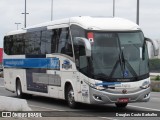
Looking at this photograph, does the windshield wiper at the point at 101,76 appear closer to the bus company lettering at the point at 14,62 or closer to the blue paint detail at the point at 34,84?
the blue paint detail at the point at 34,84

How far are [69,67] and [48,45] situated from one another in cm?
261

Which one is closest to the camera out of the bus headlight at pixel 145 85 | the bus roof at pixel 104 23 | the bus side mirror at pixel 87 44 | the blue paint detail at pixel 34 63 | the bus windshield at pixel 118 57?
the bus side mirror at pixel 87 44

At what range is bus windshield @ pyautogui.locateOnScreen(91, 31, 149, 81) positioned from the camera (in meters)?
17.0

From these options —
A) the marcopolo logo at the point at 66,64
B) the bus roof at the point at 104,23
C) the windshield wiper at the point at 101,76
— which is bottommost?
the windshield wiper at the point at 101,76

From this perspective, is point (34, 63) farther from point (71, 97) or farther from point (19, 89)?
point (71, 97)

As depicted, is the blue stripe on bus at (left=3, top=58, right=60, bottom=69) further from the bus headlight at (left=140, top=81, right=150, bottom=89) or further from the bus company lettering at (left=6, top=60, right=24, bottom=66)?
the bus headlight at (left=140, top=81, right=150, bottom=89)

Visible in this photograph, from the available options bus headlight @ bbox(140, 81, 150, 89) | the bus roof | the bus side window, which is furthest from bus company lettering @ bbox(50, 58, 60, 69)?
bus headlight @ bbox(140, 81, 150, 89)

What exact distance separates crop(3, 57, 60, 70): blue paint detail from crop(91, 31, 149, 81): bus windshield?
3.05m

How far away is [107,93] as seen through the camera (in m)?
16.8

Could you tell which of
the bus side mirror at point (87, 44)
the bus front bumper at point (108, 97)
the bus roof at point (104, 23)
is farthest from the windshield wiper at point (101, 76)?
the bus roof at point (104, 23)

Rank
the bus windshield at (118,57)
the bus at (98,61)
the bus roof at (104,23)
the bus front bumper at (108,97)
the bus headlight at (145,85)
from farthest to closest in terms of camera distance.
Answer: the bus roof at (104,23) < the bus headlight at (145,85) < the bus windshield at (118,57) < the bus at (98,61) < the bus front bumper at (108,97)

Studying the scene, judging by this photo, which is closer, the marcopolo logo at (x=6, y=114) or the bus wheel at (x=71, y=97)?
the marcopolo logo at (x=6, y=114)

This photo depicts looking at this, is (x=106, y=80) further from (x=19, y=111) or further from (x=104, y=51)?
(x=19, y=111)

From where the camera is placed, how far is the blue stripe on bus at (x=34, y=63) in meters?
20.3
